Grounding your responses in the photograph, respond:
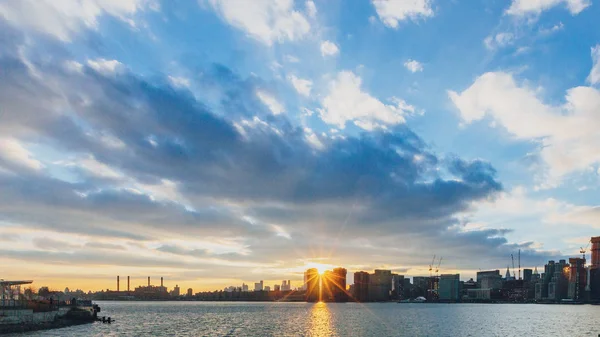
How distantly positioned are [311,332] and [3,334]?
83902 millimetres

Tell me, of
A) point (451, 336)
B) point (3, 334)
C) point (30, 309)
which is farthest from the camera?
point (451, 336)

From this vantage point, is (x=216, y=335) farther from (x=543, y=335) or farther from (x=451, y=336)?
(x=543, y=335)

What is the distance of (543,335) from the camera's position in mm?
160250

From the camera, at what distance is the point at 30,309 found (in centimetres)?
14162

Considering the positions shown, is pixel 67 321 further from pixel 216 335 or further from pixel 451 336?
pixel 451 336

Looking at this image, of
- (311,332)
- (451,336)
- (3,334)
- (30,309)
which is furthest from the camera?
(311,332)

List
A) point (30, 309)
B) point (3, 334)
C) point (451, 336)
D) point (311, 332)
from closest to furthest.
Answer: point (3, 334) < point (30, 309) < point (451, 336) < point (311, 332)

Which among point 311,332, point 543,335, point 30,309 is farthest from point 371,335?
point 30,309

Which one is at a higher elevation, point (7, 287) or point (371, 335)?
point (7, 287)

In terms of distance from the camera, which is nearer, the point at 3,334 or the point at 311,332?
the point at 3,334

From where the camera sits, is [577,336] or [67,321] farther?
[67,321]

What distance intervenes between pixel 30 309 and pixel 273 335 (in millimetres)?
66727

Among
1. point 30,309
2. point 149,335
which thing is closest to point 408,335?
point 149,335

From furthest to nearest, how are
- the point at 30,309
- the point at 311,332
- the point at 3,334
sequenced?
the point at 311,332 → the point at 30,309 → the point at 3,334
